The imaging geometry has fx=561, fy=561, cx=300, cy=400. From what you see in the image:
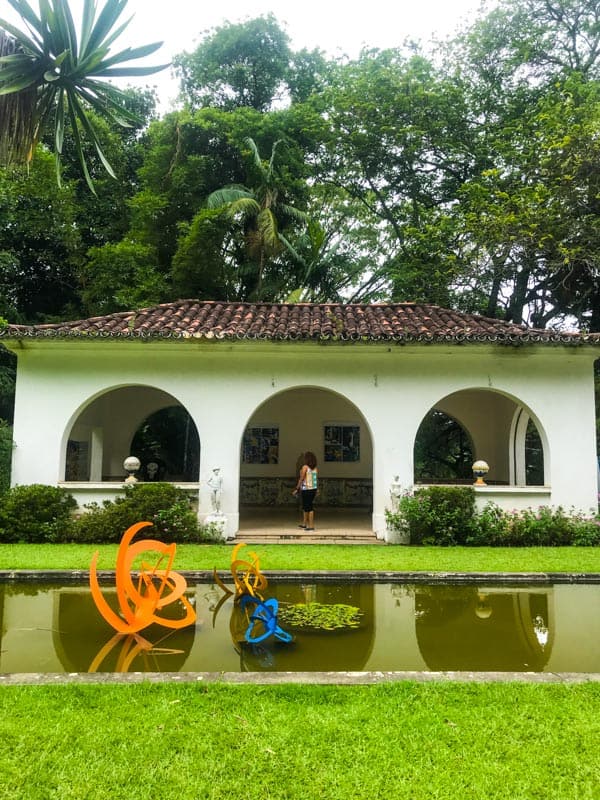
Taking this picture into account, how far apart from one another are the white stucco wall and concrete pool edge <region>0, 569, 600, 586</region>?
352 centimetres

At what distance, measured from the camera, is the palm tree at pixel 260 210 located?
63.2 ft

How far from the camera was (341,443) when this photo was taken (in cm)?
1625

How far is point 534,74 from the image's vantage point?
64.6 feet

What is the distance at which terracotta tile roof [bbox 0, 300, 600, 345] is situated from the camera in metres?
10.4

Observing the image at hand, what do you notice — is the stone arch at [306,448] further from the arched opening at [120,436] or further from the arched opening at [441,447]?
the arched opening at [441,447]

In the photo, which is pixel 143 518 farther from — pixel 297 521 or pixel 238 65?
pixel 238 65

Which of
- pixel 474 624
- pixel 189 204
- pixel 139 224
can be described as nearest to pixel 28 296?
pixel 139 224

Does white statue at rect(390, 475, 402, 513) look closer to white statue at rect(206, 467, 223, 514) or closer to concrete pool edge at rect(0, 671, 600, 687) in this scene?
white statue at rect(206, 467, 223, 514)

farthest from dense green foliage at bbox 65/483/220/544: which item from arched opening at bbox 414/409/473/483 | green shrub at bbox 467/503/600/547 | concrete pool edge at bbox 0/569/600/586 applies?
arched opening at bbox 414/409/473/483

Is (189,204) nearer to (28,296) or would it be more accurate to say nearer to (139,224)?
(139,224)

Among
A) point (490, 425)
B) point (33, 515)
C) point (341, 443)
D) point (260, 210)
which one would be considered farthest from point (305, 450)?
point (260, 210)

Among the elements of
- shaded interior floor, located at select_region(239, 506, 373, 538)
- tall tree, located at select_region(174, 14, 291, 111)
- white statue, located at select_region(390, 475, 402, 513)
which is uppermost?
tall tree, located at select_region(174, 14, 291, 111)

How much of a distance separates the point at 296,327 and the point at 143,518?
178 inches

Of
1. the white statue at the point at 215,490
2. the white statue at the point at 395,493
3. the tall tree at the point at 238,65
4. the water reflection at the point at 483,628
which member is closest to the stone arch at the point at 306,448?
the white statue at the point at 395,493
